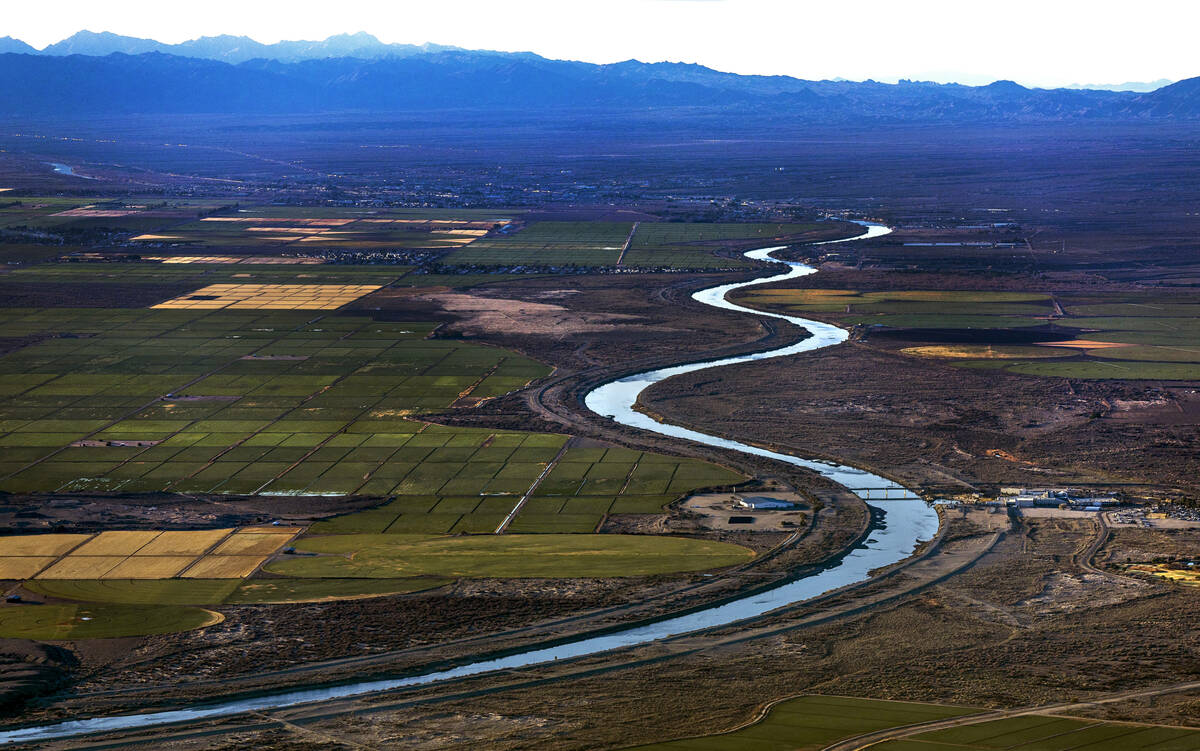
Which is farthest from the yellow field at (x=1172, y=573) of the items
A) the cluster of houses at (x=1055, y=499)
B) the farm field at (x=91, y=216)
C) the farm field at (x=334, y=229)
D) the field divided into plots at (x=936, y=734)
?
the farm field at (x=91, y=216)

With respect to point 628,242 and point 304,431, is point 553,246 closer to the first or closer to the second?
point 628,242

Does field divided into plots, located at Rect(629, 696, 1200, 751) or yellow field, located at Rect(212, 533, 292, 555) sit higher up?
field divided into plots, located at Rect(629, 696, 1200, 751)

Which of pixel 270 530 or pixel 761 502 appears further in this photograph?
pixel 761 502

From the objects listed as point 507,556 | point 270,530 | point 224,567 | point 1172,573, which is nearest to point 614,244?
point 270,530

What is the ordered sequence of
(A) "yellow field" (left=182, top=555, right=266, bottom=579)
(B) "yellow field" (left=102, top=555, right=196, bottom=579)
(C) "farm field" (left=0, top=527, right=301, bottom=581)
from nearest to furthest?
1. (B) "yellow field" (left=102, top=555, right=196, bottom=579)
2. (A) "yellow field" (left=182, top=555, right=266, bottom=579)
3. (C) "farm field" (left=0, top=527, right=301, bottom=581)

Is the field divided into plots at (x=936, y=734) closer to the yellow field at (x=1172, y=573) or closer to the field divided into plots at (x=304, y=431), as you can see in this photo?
the yellow field at (x=1172, y=573)

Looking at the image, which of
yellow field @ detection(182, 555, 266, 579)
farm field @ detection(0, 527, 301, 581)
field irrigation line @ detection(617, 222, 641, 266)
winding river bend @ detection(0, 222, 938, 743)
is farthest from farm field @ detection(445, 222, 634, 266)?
yellow field @ detection(182, 555, 266, 579)

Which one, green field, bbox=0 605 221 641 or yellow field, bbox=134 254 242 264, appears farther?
yellow field, bbox=134 254 242 264

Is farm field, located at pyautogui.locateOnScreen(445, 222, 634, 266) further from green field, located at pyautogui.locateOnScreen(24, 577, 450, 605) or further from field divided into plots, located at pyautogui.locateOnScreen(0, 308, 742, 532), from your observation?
green field, located at pyautogui.locateOnScreen(24, 577, 450, 605)

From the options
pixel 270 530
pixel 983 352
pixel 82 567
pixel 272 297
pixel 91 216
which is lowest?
pixel 82 567
